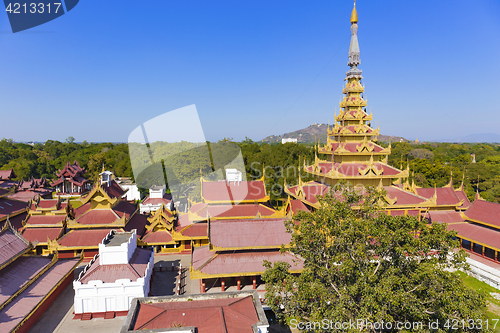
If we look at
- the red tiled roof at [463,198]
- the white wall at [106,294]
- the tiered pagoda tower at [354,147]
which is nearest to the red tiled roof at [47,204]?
the white wall at [106,294]

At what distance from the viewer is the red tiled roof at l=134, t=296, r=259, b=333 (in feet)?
32.7

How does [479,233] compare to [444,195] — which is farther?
[444,195]

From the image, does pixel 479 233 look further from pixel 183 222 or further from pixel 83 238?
pixel 83 238

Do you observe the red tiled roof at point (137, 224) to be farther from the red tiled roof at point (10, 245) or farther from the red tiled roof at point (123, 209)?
the red tiled roof at point (10, 245)

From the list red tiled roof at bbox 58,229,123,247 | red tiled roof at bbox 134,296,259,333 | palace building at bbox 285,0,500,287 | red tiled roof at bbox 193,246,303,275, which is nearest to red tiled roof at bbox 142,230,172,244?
red tiled roof at bbox 58,229,123,247

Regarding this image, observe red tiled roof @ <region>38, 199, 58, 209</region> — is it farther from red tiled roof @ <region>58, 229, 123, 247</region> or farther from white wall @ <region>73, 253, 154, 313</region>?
white wall @ <region>73, 253, 154, 313</region>

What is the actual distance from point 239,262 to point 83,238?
1287cm

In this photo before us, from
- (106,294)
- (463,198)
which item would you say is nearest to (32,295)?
(106,294)

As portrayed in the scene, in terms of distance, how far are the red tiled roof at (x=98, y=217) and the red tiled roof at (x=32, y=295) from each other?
12.6 feet

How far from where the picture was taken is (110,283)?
1442cm

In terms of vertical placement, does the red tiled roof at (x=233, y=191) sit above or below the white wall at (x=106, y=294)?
above

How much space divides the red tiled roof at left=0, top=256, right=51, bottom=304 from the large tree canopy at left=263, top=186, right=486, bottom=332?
40.1ft

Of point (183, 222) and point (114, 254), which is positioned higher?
point (114, 254)

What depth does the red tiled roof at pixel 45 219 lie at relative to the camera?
2222 cm
